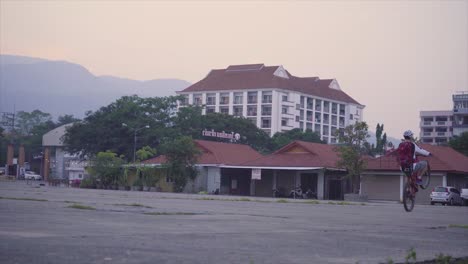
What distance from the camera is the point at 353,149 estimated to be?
4431 cm

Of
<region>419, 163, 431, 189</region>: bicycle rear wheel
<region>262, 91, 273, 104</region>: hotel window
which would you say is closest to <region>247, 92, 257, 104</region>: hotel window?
<region>262, 91, 273, 104</region>: hotel window

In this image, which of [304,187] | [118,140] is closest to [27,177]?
[118,140]

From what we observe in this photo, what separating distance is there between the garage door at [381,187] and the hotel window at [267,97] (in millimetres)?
63310

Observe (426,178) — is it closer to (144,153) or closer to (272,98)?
(144,153)

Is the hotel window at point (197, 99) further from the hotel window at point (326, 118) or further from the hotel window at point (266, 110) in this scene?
the hotel window at point (326, 118)

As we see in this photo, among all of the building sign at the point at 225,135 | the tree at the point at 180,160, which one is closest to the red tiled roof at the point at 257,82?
the building sign at the point at 225,135

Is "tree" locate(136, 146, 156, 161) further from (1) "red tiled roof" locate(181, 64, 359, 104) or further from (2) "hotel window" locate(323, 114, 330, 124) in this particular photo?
(2) "hotel window" locate(323, 114, 330, 124)

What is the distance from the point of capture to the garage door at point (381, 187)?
48156 millimetres

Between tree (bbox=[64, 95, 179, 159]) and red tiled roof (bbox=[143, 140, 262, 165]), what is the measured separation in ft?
33.7

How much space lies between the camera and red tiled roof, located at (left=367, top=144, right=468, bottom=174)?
4606cm

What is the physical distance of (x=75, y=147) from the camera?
7138 centimetres

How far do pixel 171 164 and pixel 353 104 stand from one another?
277ft

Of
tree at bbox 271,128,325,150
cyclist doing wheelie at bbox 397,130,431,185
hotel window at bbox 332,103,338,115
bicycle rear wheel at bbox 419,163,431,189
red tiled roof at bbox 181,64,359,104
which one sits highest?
red tiled roof at bbox 181,64,359,104

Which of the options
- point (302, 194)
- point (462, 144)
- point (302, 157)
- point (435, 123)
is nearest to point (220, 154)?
point (302, 157)
